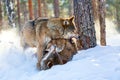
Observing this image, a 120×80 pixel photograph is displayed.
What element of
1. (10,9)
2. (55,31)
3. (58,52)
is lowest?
(58,52)

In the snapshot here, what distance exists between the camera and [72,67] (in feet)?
17.8

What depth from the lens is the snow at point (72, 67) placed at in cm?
488

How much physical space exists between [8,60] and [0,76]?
1100 millimetres

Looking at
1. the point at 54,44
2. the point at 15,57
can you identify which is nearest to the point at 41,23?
the point at 54,44

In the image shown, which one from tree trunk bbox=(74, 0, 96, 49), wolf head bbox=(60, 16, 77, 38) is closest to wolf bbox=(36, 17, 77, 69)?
wolf head bbox=(60, 16, 77, 38)

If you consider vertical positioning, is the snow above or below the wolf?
below

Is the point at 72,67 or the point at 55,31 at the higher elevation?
the point at 55,31

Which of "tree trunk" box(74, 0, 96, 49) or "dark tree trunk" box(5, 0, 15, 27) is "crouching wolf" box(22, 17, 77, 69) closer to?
"tree trunk" box(74, 0, 96, 49)

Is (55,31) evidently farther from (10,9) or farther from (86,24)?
(10,9)

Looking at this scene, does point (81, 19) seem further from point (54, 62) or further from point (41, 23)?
point (54, 62)

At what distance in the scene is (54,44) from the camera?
6711 millimetres

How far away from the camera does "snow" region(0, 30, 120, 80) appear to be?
4.88 m

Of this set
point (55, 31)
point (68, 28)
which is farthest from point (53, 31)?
point (68, 28)

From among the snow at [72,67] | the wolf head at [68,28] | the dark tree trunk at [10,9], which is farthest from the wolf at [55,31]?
the dark tree trunk at [10,9]
